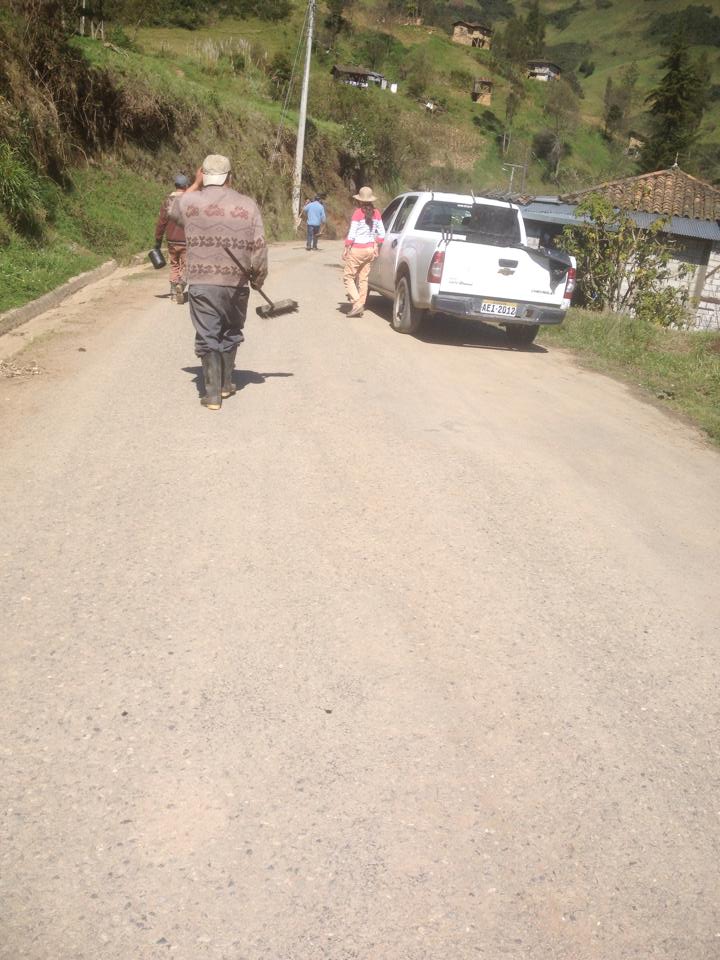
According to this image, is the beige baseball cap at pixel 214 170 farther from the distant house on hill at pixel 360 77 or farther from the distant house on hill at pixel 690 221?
the distant house on hill at pixel 360 77

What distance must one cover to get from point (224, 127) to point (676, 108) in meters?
58.2

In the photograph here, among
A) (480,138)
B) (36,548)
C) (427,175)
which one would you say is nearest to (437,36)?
(480,138)

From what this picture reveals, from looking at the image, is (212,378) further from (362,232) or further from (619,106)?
(619,106)

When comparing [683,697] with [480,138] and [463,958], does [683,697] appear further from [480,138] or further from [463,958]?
[480,138]

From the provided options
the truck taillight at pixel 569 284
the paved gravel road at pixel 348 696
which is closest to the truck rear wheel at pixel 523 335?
the truck taillight at pixel 569 284

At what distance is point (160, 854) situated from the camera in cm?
270

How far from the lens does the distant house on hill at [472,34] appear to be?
420 ft

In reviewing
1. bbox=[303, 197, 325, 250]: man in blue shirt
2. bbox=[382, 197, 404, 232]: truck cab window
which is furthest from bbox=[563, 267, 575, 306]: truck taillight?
bbox=[303, 197, 325, 250]: man in blue shirt

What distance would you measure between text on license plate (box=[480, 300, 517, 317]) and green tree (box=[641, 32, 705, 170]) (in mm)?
66332

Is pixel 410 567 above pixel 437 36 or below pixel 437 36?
below

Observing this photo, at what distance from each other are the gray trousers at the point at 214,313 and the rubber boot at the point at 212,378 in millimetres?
65

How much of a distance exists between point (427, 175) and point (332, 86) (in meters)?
11.2

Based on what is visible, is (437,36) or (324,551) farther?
(437,36)

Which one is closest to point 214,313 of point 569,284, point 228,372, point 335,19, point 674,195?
point 228,372
